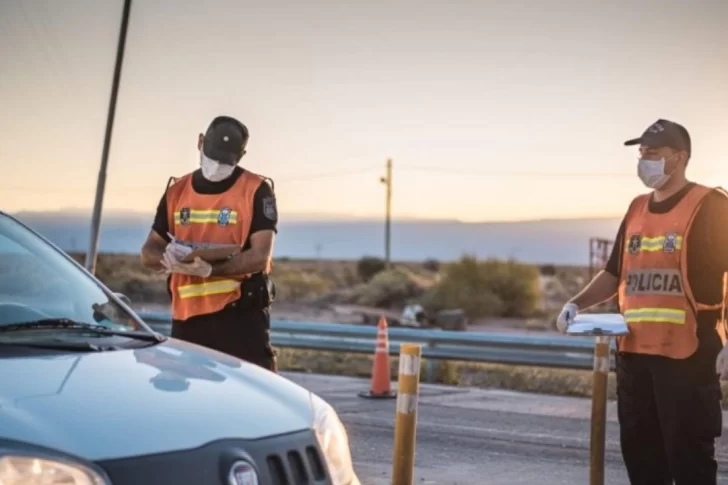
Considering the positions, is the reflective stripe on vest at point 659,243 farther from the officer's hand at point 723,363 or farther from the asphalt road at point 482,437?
the asphalt road at point 482,437

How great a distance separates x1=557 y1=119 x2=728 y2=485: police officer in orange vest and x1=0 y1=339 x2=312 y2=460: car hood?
2.37m

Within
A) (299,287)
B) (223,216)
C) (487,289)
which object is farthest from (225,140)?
(299,287)

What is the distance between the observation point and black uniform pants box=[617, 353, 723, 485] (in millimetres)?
6055

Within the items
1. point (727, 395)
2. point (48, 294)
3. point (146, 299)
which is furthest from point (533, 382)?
point (146, 299)

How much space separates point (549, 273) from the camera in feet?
322

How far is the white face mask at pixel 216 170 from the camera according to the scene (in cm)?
654

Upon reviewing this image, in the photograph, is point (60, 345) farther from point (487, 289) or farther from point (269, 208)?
point (487, 289)

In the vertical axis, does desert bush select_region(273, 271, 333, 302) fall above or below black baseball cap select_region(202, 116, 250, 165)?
below

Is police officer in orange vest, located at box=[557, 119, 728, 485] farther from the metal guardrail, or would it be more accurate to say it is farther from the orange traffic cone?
the metal guardrail

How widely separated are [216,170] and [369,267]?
6535 cm

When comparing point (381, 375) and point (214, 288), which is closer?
point (214, 288)

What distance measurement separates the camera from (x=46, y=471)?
332 centimetres

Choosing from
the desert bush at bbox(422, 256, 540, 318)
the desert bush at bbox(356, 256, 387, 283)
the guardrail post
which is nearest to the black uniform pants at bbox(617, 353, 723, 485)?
the guardrail post

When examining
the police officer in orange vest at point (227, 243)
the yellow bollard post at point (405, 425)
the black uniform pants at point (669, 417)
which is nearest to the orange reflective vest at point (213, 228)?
the police officer in orange vest at point (227, 243)
